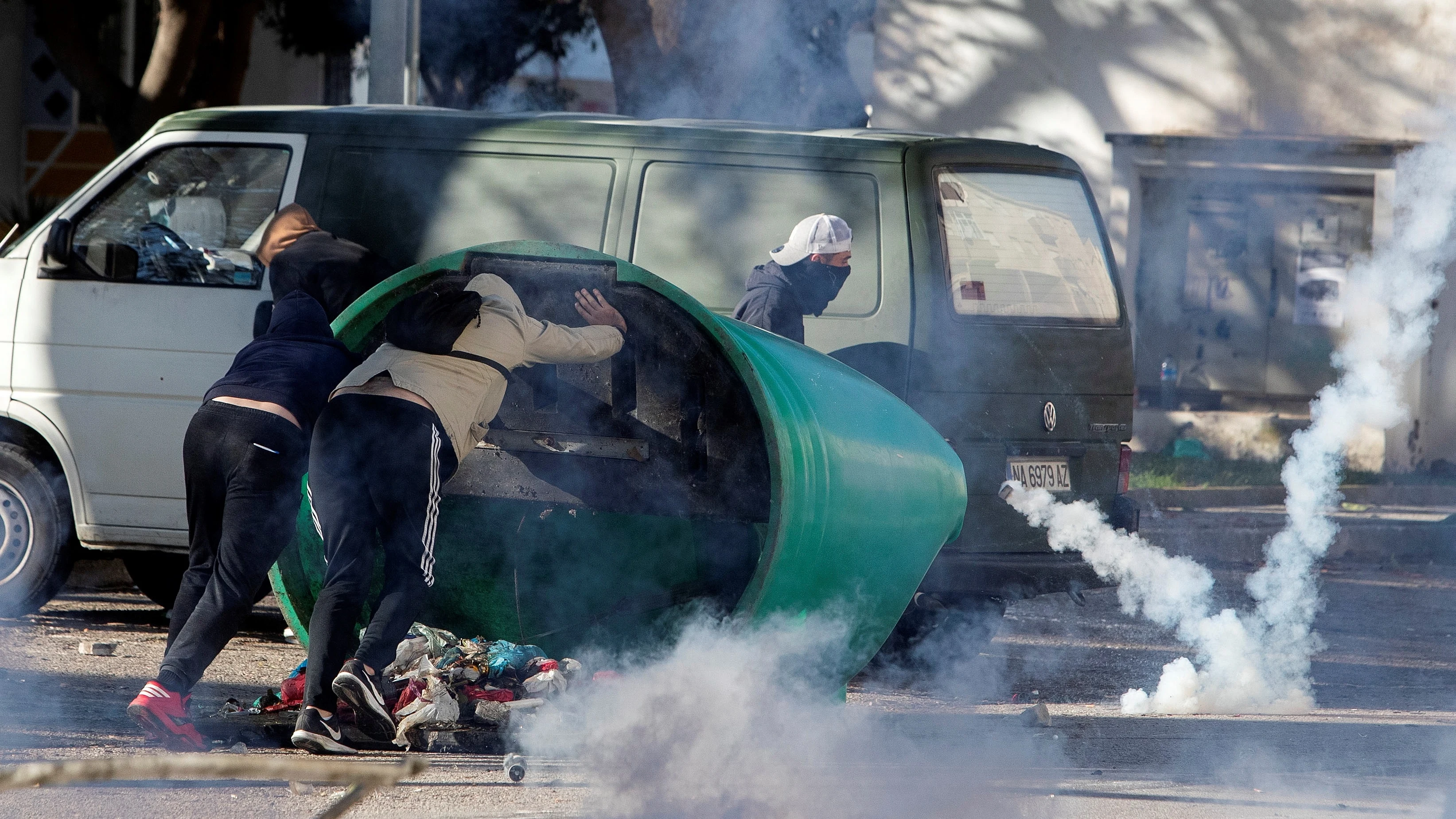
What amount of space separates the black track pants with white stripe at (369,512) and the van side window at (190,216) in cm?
174

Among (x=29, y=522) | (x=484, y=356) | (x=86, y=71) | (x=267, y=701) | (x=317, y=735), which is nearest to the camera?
(x=317, y=735)

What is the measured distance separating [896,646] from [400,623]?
217 cm

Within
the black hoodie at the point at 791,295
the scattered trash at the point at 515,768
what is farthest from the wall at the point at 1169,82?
the scattered trash at the point at 515,768

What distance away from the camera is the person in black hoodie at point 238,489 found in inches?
174

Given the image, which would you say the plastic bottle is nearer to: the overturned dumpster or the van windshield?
the van windshield

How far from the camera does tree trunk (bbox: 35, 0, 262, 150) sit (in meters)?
11.1

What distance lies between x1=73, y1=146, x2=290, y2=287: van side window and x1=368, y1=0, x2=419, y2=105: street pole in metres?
2.22

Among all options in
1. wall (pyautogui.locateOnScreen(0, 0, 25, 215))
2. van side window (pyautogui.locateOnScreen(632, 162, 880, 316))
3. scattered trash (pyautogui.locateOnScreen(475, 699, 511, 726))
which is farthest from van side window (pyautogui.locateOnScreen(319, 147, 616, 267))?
wall (pyautogui.locateOnScreen(0, 0, 25, 215))

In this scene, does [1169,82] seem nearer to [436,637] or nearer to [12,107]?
[436,637]

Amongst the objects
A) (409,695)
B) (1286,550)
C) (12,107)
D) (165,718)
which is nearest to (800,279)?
(409,695)

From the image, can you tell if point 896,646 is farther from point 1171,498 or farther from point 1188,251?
point 1188,251

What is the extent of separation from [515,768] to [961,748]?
1391 millimetres

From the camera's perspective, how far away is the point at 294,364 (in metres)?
4.61

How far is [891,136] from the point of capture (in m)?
5.54
